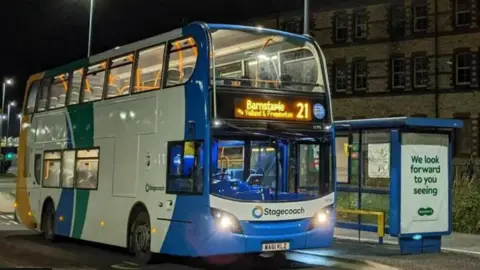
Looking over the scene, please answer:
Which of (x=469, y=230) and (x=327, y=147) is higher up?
(x=327, y=147)

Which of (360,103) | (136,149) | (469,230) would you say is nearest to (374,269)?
(136,149)

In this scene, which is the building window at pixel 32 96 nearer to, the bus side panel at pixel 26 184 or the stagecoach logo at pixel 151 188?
the bus side panel at pixel 26 184

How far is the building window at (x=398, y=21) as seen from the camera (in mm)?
35469

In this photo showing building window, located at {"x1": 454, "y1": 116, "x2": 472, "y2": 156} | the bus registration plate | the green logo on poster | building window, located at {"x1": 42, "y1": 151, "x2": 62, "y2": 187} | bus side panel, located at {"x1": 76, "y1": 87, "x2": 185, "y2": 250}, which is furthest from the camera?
building window, located at {"x1": 454, "y1": 116, "x2": 472, "y2": 156}

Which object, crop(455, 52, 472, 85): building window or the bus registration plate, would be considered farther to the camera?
crop(455, 52, 472, 85): building window

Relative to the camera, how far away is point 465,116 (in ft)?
109

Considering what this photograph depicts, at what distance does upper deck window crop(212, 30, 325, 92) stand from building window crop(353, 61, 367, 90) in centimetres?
2586

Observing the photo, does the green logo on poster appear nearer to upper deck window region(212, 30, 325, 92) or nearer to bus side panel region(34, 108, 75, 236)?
upper deck window region(212, 30, 325, 92)

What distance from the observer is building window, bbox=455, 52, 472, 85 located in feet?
110

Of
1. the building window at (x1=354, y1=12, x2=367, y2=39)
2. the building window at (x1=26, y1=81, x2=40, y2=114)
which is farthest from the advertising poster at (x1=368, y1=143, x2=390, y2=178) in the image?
the building window at (x1=354, y1=12, x2=367, y2=39)

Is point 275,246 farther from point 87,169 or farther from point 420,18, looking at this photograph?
point 420,18

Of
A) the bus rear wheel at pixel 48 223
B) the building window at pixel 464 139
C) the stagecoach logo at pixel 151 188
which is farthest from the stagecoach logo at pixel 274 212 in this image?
the building window at pixel 464 139

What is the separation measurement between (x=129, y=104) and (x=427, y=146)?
600 cm

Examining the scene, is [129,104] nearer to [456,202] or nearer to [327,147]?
[327,147]
